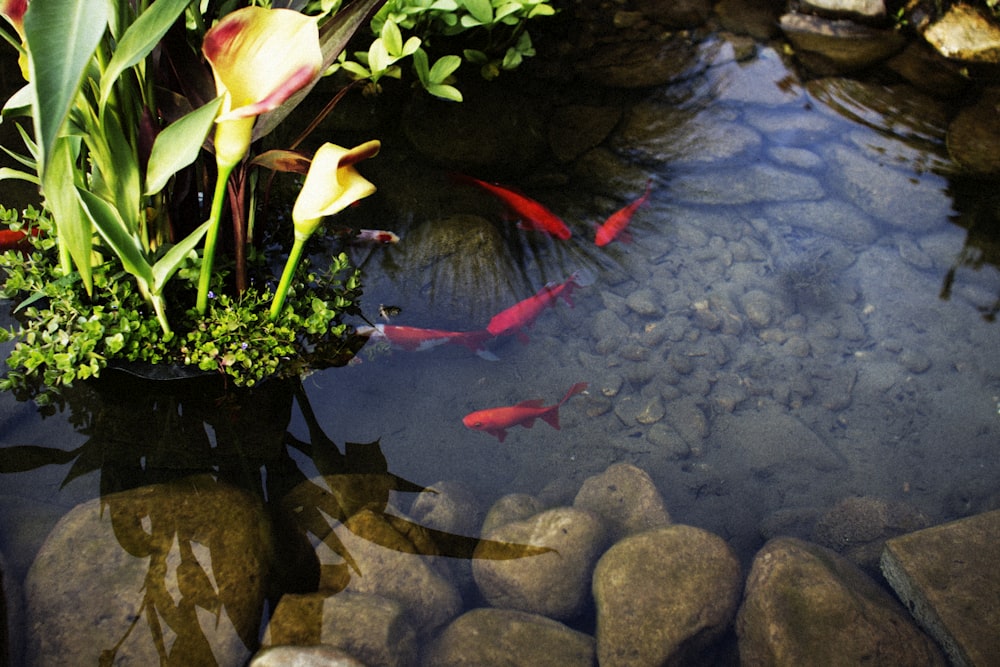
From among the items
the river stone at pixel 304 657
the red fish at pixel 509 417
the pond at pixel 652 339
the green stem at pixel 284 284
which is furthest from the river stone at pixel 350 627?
the green stem at pixel 284 284

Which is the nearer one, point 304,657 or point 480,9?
point 304,657

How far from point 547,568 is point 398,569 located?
525mm

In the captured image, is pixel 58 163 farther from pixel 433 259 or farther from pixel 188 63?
pixel 433 259

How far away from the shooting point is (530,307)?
11.2ft

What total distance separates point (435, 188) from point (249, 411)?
1.73m

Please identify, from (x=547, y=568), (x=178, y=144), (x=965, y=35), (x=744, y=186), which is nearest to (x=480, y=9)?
(x=744, y=186)

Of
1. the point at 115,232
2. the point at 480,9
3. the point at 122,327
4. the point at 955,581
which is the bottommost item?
the point at 955,581

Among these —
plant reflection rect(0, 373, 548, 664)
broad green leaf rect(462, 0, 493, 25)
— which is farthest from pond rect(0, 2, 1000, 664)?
broad green leaf rect(462, 0, 493, 25)

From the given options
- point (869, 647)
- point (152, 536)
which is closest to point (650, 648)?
point (869, 647)

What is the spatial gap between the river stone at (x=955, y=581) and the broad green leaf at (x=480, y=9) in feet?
11.2

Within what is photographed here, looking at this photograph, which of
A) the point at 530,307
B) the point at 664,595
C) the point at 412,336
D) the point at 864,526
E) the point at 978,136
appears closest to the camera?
the point at 664,595

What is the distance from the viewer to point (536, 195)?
4.11 m

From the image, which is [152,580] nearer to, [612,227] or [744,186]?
[612,227]

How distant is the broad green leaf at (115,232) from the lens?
215 centimetres
